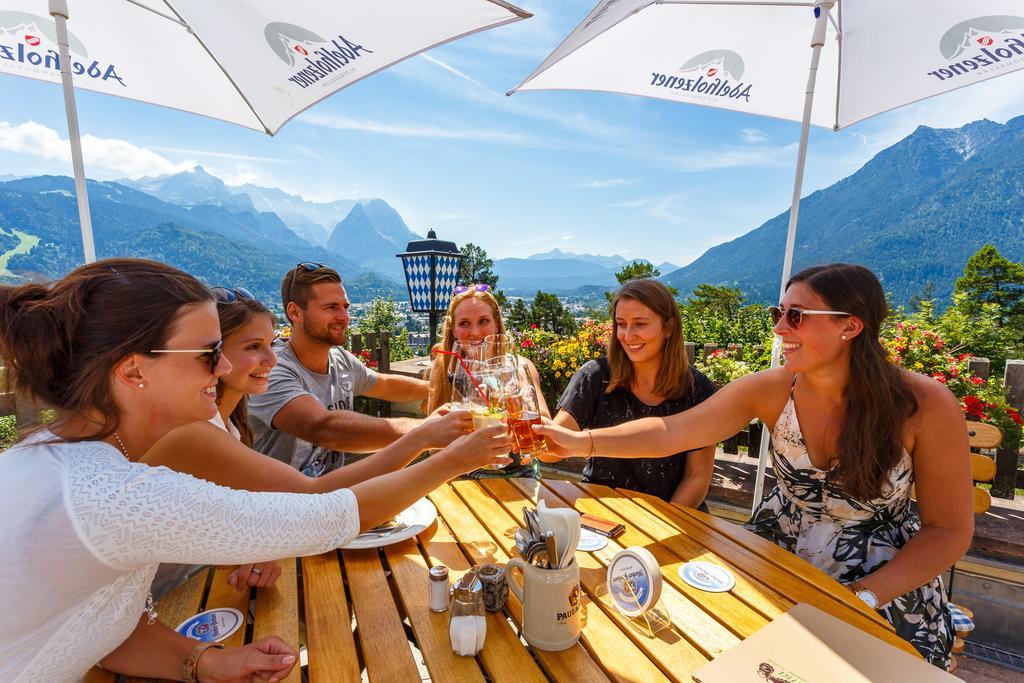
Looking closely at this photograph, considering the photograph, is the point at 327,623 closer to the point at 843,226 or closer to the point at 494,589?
the point at 494,589

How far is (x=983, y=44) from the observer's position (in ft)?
7.54

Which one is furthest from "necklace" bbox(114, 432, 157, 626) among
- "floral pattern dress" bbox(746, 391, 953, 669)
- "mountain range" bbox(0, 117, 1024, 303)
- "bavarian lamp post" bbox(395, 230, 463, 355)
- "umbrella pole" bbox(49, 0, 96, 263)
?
"mountain range" bbox(0, 117, 1024, 303)

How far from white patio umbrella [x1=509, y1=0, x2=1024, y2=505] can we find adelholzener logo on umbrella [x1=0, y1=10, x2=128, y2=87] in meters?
2.61

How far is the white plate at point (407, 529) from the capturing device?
1.49 metres

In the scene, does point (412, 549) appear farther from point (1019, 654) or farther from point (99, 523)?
Result: point (1019, 654)

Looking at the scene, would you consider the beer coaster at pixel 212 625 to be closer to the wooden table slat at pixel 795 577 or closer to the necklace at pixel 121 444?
the necklace at pixel 121 444

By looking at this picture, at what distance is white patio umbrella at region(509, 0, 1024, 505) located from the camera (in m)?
2.36

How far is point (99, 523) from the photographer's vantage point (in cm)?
87

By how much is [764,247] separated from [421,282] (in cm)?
20264

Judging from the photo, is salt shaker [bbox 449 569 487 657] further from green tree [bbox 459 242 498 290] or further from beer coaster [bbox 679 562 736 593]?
green tree [bbox 459 242 498 290]

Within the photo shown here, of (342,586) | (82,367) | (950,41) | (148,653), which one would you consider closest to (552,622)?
→ (342,586)

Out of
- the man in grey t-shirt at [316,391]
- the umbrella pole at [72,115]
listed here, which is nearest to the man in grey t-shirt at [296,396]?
the man in grey t-shirt at [316,391]

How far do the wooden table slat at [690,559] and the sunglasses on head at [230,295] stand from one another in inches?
59.1

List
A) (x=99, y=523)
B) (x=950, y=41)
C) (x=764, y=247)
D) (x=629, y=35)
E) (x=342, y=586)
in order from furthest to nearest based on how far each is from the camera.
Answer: (x=764, y=247) < (x=629, y=35) < (x=950, y=41) < (x=342, y=586) < (x=99, y=523)
